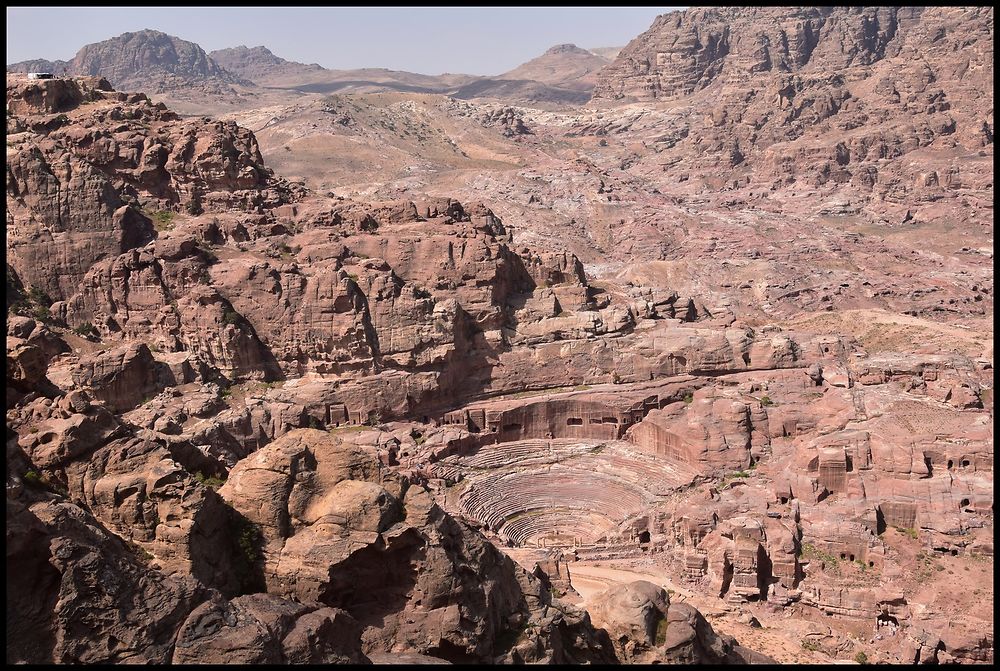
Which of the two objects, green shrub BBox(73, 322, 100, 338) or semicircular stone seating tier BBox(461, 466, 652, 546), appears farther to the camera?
green shrub BBox(73, 322, 100, 338)

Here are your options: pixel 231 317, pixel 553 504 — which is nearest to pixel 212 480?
pixel 553 504

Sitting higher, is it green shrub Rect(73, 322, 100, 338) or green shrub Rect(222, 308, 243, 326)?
green shrub Rect(222, 308, 243, 326)

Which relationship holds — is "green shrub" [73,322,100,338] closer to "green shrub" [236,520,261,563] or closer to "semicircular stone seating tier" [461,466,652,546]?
"semicircular stone seating tier" [461,466,652,546]

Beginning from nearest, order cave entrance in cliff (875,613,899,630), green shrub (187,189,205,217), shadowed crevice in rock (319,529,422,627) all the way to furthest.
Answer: shadowed crevice in rock (319,529,422,627) → cave entrance in cliff (875,613,899,630) → green shrub (187,189,205,217)

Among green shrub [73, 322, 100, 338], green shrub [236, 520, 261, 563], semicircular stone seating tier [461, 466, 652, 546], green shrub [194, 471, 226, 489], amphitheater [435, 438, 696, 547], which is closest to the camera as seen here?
green shrub [236, 520, 261, 563]

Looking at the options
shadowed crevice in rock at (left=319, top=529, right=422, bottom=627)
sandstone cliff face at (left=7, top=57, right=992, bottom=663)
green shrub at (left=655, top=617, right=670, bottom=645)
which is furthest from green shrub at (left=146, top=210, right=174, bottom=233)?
green shrub at (left=655, top=617, right=670, bottom=645)

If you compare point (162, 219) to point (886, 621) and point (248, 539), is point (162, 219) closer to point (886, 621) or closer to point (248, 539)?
point (248, 539)

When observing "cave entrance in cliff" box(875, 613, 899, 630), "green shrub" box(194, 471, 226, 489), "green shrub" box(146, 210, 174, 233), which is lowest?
"cave entrance in cliff" box(875, 613, 899, 630)
